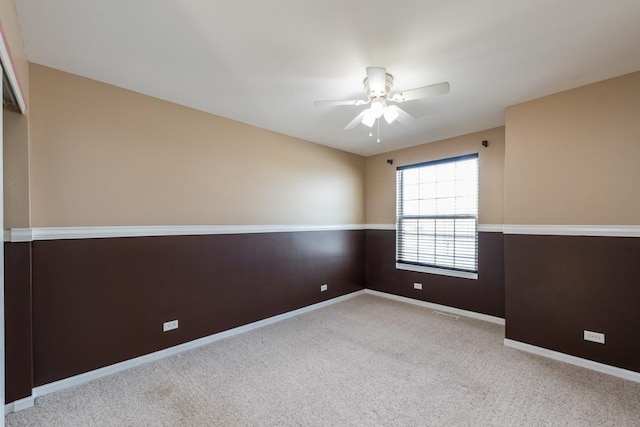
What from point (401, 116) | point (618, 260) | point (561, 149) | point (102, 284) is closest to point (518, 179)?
point (561, 149)

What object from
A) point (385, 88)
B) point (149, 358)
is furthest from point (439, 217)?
point (149, 358)

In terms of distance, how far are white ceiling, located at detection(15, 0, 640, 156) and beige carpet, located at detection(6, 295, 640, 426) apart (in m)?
2.62

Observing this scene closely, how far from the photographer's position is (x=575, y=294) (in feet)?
8.66

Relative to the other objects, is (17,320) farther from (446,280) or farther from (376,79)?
(446,280)

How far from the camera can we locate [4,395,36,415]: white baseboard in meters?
Answer: 1.97

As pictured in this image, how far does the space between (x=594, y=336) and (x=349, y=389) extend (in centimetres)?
232

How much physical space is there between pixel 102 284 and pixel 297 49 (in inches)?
102

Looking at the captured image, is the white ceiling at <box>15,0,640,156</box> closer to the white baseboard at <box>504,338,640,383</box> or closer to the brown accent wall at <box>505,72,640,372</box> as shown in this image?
the brown accent wall at <box>505,72,640,372</box>

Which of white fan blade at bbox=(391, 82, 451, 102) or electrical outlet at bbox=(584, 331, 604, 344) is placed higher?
white fan blade at bbox=(391, 82, 451, 102)

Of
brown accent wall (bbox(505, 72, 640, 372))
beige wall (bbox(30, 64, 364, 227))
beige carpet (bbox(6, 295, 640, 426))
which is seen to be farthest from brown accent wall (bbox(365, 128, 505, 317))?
beige wall (bbox(30, 64, 364, 227))

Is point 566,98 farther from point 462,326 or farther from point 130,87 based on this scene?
point 130,87

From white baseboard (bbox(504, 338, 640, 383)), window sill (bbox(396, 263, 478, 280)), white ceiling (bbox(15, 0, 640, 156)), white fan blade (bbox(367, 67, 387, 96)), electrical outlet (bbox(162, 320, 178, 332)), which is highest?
white ceiling (bbox(15, 0, 640, 156))

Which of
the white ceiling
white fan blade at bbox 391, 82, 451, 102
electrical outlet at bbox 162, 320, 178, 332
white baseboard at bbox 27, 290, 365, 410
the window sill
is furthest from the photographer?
the window sill

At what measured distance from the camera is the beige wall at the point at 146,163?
2.28 metres
